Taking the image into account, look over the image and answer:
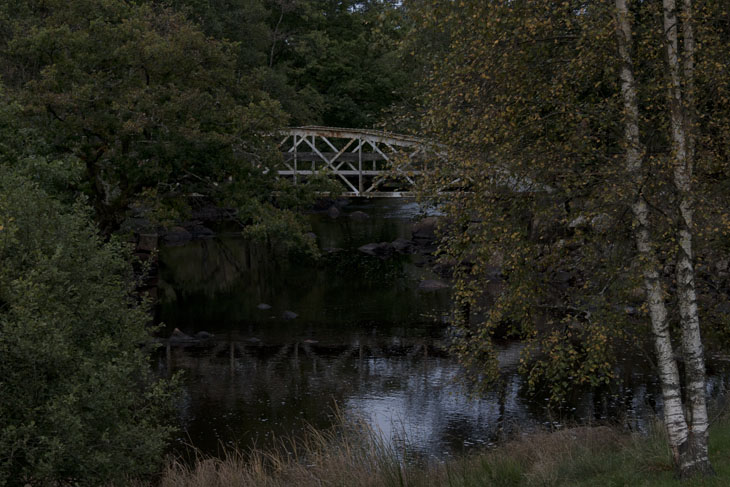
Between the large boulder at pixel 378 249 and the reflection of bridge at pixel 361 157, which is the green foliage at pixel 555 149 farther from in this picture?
the large boulder at pixel 378 249

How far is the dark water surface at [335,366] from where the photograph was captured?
17297mm

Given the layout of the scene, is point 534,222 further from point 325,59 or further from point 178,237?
point 325,59

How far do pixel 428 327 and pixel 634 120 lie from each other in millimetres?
17406

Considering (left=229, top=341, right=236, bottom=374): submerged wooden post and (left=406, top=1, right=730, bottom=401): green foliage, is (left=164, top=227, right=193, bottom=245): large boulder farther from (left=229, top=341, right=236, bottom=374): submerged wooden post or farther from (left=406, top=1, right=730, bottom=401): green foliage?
(left=406, top=1, right=730, bottom=401): green foliage

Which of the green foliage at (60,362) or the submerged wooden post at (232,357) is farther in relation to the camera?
the submerged wooden post at (232,357)

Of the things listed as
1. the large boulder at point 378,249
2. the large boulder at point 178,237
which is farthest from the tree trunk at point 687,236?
the large boulder at point 178,237

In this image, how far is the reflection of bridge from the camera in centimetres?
1128

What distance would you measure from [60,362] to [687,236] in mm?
7796

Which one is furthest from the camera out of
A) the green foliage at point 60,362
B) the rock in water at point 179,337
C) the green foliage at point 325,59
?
the green foliage at point 325,59

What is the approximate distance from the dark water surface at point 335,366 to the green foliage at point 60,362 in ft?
13.8

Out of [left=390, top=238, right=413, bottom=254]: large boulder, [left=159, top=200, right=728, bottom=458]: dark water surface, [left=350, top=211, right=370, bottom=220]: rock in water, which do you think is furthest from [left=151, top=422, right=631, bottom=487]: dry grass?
[left=350, top=211, right=370, bottom=220]: rock in water

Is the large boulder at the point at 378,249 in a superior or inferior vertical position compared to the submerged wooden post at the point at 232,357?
superior

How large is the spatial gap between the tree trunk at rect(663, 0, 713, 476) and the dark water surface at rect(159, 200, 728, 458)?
12.1 ft

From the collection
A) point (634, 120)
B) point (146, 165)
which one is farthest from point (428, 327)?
point (634, 120)
